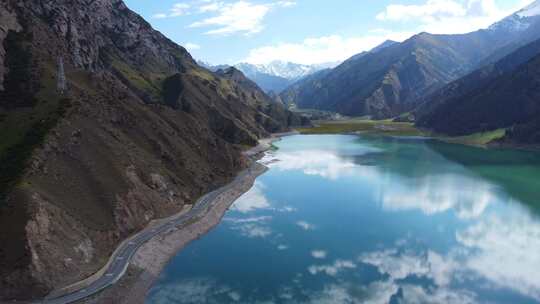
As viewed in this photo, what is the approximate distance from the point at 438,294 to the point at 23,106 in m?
A: 83.6

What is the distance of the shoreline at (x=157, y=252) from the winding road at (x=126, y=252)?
540 mm

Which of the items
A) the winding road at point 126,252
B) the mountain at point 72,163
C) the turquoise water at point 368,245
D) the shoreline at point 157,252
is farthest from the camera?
the turquoise water at point 368,245

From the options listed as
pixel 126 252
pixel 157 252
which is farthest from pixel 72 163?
pixel 157 252

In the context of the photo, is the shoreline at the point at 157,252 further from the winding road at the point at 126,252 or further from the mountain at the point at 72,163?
the mountain at the point at 72,163

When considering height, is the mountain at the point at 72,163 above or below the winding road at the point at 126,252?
above

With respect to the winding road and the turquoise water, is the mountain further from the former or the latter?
the turquoise water

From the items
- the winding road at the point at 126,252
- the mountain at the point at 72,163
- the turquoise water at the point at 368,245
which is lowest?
the turquoise water at the point at 368,245

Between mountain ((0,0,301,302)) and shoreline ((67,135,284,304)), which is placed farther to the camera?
mountain ((0,0,301,302))

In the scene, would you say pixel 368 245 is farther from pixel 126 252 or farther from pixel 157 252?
pixel 126 252

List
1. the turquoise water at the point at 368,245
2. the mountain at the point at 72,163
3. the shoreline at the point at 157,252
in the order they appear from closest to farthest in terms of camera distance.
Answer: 1. the shoreline at the point at 157,252
2. the mountain at the point at 72,163
3. the turquoise water at the point at 368,245

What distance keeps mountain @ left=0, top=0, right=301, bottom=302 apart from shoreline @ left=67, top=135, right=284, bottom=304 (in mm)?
4538

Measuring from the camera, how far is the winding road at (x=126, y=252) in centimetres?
5991

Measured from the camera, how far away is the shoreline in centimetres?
6203

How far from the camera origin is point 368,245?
276 ft
